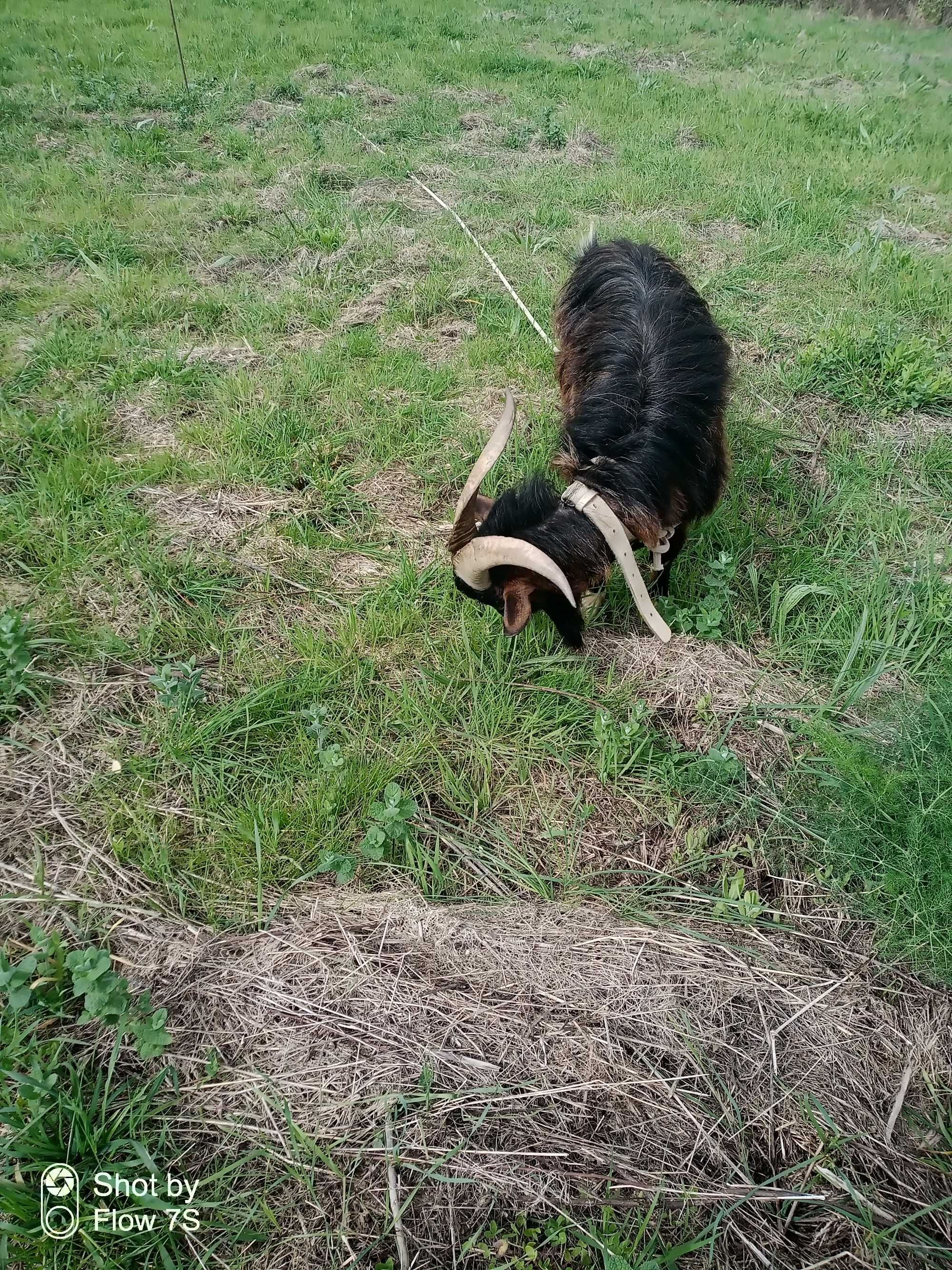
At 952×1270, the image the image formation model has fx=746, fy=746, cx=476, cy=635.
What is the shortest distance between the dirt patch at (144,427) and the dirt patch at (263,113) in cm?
528

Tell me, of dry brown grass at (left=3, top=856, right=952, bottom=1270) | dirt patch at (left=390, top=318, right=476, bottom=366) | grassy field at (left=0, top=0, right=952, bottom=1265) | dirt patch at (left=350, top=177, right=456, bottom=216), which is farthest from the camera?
dirt patch at (left=350, top=177, right=456, bottom=216)

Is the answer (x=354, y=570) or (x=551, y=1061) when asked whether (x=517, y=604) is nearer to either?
(x=354, y=570)

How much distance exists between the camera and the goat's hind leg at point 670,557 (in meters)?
3.35

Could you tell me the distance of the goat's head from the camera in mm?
2684

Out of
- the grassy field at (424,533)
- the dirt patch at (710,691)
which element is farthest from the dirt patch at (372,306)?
the dirt patch at (710,691)

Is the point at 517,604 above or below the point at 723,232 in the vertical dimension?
below

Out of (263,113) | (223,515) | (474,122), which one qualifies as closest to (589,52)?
(474,122)

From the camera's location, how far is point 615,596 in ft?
11.1

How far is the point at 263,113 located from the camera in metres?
8.03

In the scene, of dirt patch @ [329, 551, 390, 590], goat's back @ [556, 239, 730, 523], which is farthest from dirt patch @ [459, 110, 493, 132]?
dirt patch @ [329, 551, 390, 590]

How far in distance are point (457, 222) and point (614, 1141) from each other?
6.40 m

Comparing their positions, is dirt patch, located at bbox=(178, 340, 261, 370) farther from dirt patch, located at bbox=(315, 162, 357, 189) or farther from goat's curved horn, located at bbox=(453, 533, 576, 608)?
dirt patch, located at bbox=(315, 162, 357, 189)

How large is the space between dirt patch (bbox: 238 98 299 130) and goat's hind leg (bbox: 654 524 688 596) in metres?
7.23

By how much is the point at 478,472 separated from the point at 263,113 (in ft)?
25.2
